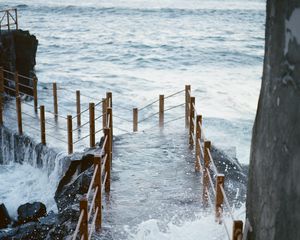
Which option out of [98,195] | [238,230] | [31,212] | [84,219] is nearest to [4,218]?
[31,212]

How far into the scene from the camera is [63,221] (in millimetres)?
6691

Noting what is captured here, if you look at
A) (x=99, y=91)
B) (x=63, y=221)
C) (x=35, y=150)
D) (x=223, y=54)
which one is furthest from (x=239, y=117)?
(x=223, y=54)

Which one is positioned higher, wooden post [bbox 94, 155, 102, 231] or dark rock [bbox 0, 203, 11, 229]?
wooden post [bbox 94, 155, 102, 231]

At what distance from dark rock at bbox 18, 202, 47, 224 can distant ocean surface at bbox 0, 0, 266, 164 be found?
4119 millimetres

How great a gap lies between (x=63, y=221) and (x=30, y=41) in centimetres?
1240

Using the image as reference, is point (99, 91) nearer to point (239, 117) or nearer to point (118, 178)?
point (239, 117)

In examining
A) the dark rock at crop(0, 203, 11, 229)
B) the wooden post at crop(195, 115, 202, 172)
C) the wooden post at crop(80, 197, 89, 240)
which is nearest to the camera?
the wooden post at crop(80, 197, 89, 240)

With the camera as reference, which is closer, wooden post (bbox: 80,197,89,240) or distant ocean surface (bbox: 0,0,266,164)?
wooden post (bbox: 80,197,89,240)

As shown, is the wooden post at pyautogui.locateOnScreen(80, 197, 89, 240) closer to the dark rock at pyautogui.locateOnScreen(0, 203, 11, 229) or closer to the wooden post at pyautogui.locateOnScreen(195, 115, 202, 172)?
the wooden post at pyautogui.locateOnScreen(195, 115, 202, 172)

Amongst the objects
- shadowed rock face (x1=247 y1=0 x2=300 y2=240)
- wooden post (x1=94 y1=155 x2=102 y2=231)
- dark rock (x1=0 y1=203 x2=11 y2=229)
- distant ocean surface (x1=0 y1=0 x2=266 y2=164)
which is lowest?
distant ocean surface (x1=0 y1=0 x2=266 y2=164)

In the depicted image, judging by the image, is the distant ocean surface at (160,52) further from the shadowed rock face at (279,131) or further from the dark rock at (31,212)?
the shadowed rock face at (279,131)

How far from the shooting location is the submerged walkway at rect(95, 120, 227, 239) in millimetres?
6336

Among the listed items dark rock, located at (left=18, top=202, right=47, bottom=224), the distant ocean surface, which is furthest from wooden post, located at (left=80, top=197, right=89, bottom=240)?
the distant ocean surface

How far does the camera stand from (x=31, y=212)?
9766mm
